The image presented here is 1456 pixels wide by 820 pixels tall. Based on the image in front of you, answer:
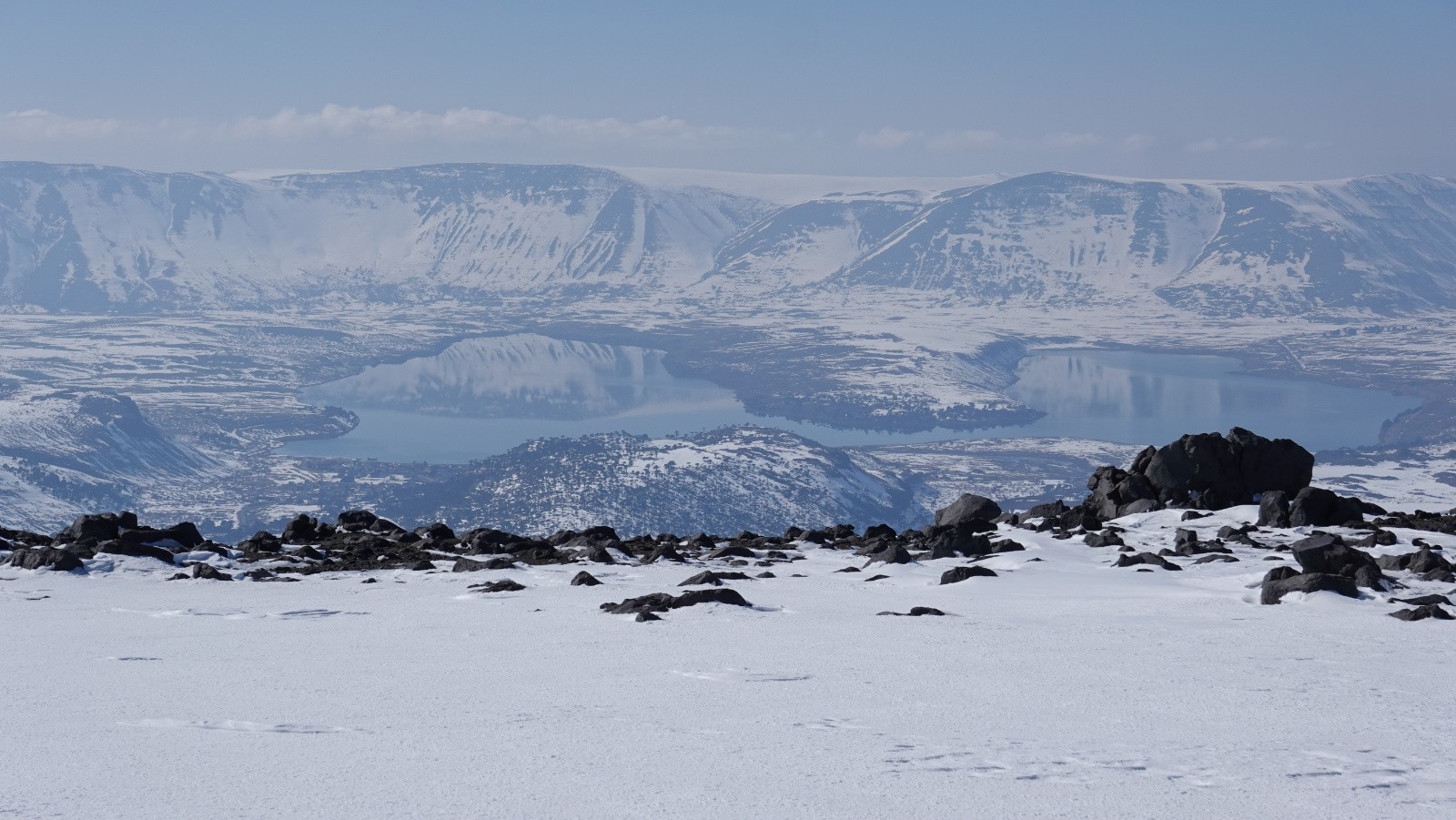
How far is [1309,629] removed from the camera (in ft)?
57.9

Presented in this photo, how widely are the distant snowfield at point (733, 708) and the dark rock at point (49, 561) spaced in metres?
2.07

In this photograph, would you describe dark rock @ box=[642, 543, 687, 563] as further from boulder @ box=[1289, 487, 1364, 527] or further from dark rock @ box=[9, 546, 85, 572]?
boulder @ box=[1289, 487, 1364, 527]

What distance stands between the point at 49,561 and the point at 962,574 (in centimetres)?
1699

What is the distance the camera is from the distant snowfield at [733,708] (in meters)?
10.3

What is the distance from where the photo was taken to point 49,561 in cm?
2419

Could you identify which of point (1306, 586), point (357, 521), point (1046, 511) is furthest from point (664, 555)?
point (1306, 586)

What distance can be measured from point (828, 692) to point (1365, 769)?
17.2 feet

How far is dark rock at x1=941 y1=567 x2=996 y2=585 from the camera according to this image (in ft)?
77.6

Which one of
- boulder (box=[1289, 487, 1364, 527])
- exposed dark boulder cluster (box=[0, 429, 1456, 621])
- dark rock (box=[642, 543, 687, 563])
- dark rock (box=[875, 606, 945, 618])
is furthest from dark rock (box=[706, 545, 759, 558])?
boulder (box=[1289, 487, 1364, 527])

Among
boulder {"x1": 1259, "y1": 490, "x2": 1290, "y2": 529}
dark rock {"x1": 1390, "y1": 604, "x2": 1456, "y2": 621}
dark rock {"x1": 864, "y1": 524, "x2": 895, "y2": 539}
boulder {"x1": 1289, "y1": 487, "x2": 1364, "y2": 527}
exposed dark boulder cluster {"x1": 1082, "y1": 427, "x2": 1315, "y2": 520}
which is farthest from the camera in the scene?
exposed dark boulder cluster {"x1": 1082, "y1": 427, "x2": 1315, "y2": 520}

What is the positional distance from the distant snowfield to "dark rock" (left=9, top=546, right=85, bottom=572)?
207 cm

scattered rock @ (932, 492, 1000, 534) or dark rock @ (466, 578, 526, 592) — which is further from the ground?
dark rock @ (466, 578, 526, 592)

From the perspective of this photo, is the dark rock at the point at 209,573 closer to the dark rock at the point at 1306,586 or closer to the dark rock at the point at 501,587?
the dark rock at the point at 501,587

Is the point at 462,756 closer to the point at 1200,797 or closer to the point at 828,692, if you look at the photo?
the point at 828,692
